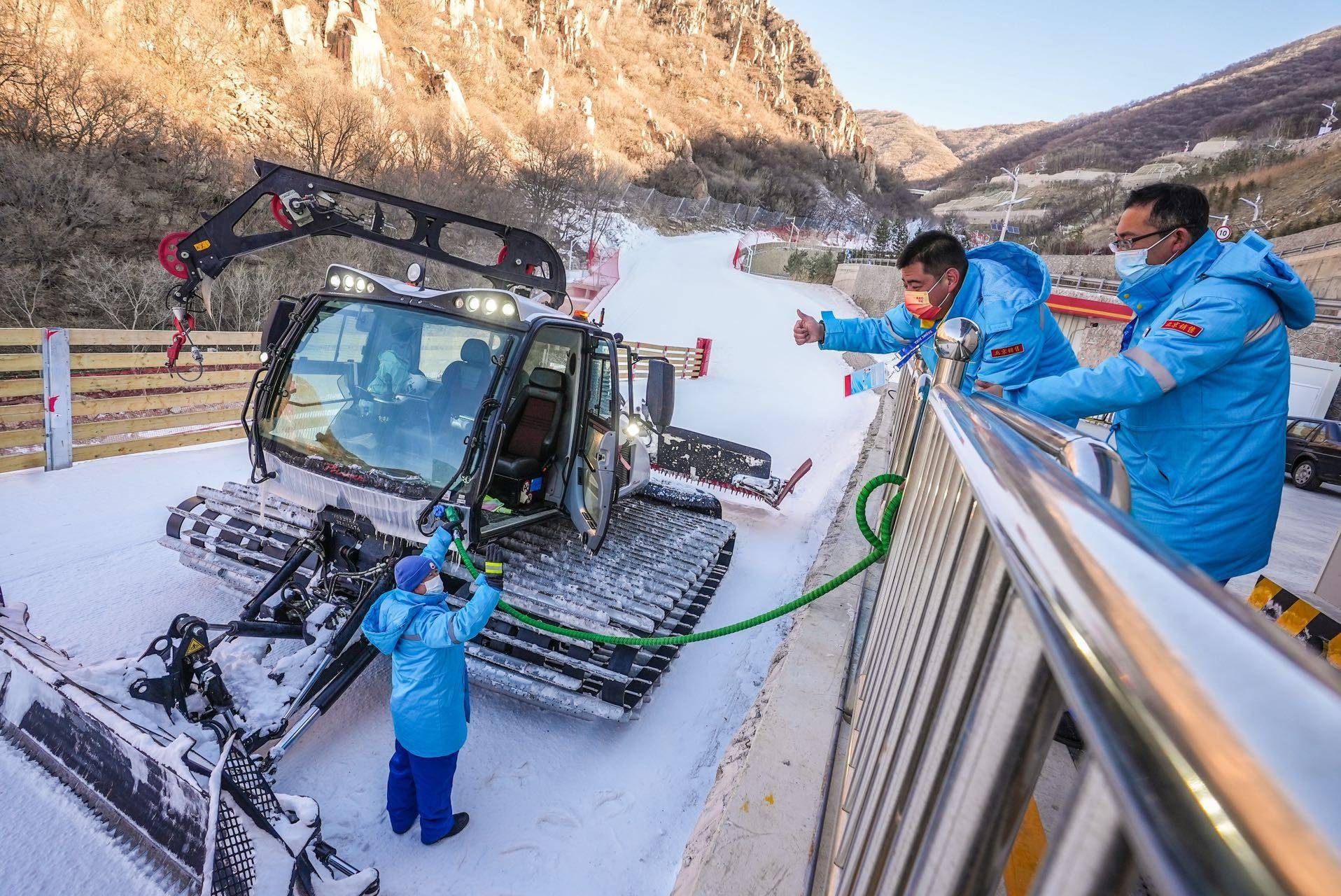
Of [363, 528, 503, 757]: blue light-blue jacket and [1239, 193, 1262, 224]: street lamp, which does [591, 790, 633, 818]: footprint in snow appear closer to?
[363, 528, 503, 757]: blue light-blue jacket

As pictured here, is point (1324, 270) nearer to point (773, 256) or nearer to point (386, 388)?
point (773, 256)

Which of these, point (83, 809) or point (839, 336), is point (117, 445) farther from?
point (839, 336)

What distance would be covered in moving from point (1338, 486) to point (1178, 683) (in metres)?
18.8

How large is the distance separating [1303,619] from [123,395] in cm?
1057

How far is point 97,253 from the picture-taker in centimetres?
1266

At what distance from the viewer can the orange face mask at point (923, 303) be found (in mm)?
3148

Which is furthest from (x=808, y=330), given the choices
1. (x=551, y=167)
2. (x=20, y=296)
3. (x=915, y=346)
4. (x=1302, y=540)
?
(x=551, y=167)

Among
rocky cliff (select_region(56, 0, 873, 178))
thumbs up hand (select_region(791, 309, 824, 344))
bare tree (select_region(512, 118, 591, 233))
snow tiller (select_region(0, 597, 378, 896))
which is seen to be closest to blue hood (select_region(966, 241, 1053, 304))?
thumbs up hand (select_region(791, 309, 824, 344))

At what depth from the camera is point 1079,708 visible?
1.79ft

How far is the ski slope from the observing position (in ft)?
9.55

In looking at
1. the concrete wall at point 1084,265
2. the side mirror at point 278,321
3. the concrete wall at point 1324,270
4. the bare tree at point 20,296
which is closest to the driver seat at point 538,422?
the side mirror at point 278,321

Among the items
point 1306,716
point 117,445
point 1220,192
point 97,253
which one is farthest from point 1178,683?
point 1220,192

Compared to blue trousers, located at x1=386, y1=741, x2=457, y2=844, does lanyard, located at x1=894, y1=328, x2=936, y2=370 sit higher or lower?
higher

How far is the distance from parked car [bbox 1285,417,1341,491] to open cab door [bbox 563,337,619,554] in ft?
48.5
